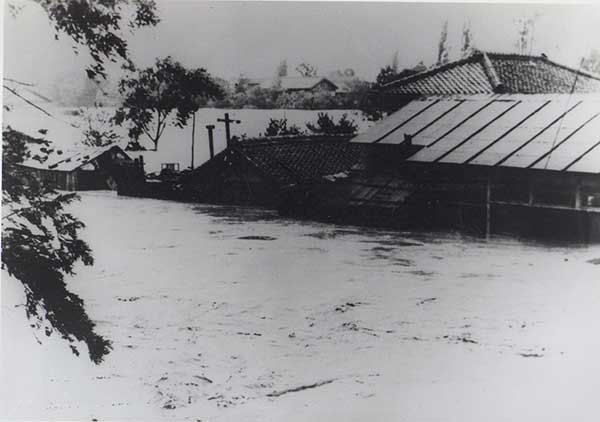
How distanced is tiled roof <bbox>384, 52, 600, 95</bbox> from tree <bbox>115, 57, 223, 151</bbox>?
2.71 ft

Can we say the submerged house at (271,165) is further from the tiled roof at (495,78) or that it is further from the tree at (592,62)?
the tree at (592,62)

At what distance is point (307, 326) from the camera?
2.73 metres

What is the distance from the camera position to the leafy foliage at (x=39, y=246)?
2889mm

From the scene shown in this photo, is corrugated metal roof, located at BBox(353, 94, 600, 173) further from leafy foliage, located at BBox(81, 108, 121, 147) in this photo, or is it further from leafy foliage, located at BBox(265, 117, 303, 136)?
leafy foliage, located at BBox(81, 108, 121, 147)

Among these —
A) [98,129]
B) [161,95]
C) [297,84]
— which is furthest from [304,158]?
[98,129]

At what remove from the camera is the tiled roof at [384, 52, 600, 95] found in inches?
107

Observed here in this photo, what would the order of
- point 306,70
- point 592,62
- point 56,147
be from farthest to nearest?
point 56,147 → point 306,70 → point 592,62

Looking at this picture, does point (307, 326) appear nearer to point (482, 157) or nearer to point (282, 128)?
point (282, 128)

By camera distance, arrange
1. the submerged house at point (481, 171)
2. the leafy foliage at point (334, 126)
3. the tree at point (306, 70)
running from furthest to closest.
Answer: the leafy foliage at point (334, 126)
the tree at point (306, 70)
the submerged house at point (481, 171)

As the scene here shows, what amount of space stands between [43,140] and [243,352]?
128cm

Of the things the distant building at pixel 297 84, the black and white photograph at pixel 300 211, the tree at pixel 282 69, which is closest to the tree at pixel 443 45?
the black and white photograph at pixel 300 211

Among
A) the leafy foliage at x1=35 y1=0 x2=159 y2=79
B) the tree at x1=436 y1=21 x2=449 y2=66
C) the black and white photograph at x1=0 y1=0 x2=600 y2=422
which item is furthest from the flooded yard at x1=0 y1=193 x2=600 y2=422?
the tree at x1=436 y1=21 x2=449 y2=66

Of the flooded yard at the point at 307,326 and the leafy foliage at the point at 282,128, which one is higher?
the leafy foliage at the point at 282,128

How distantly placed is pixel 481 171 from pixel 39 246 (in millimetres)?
1960
